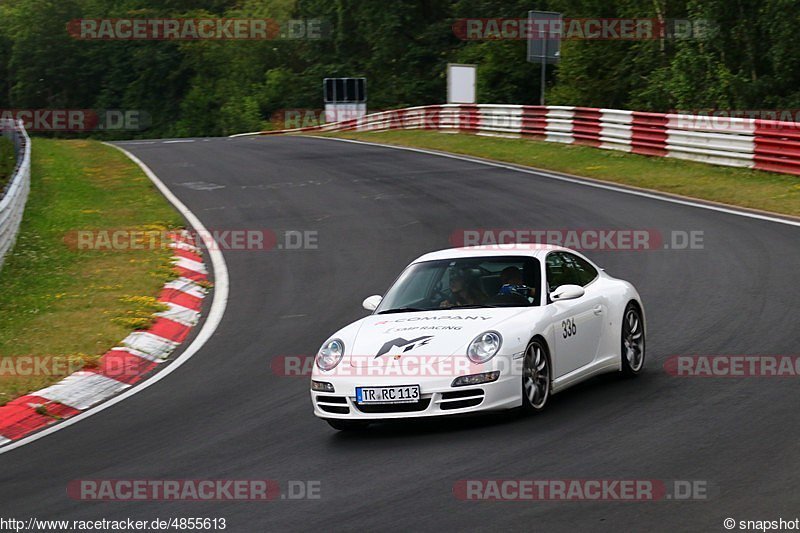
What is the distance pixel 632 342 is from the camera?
388 inches

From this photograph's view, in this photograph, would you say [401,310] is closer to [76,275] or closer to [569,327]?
[569,327]

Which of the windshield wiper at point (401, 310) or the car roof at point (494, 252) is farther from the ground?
the car roof at point (494, 252)

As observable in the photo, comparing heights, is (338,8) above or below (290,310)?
above

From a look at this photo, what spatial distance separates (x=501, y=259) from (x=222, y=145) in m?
29.1

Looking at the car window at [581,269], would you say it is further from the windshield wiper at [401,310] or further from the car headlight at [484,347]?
the car headlight at [484,347]

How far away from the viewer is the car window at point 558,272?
9336 millimetres

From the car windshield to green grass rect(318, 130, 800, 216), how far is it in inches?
398

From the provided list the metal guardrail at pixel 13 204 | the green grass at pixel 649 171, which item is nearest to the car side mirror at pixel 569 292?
the metal guardrail at pixel 13 204

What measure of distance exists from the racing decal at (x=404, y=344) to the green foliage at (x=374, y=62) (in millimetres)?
25123

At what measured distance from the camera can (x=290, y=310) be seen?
43.6ft

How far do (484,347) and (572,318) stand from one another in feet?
4.02

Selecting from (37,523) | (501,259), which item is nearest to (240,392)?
(501,259)

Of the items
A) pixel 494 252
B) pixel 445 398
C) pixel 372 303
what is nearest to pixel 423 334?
pixel 445 398

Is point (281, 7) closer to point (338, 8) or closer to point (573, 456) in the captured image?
point (338, 8)
